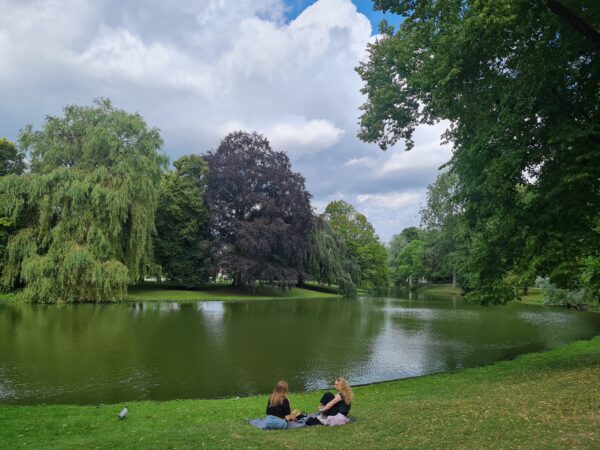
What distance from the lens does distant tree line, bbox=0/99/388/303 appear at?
1210 inches

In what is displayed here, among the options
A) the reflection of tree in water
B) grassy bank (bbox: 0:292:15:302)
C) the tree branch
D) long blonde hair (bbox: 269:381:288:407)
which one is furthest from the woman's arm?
grassy bank (bbox: 0:292:15:302)

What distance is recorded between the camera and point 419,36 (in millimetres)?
11039

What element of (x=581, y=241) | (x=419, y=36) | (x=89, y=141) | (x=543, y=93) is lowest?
(x=581, y=241)

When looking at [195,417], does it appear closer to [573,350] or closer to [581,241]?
[581,241]

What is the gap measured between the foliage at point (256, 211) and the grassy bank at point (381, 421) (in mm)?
32987

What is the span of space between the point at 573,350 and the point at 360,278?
43.1 m

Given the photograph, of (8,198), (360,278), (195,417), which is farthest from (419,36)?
(360,278)

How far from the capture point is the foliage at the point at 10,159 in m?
36.9

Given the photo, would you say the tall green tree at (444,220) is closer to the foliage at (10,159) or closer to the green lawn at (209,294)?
the green lawn at (209,294)

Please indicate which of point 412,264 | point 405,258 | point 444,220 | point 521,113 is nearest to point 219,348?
point 521,113

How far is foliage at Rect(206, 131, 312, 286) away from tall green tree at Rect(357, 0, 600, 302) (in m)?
31.6

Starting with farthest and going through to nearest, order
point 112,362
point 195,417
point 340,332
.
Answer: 1. point 340,332
2. point 112,362
3. point 195,417

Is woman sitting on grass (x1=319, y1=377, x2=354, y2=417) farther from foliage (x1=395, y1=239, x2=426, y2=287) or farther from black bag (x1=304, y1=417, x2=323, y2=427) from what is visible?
foliage (x1=395, y1=239, x2=426, y2=287)

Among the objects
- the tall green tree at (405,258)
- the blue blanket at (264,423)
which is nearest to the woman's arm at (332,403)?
the blue blanket at (264,423)
